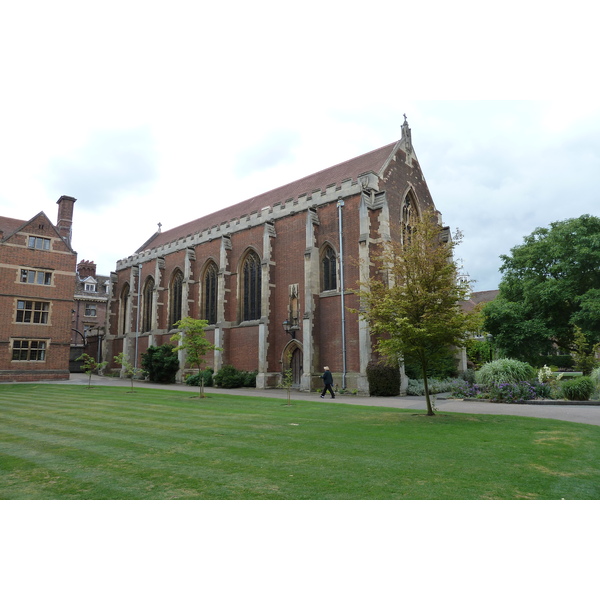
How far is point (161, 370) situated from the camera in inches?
1198

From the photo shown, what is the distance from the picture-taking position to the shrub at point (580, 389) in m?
16.5

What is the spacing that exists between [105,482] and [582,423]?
37.0 feet

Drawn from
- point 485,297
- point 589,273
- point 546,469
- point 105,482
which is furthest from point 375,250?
point 485,297

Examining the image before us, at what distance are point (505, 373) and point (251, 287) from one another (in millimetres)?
17145

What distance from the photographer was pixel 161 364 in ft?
99.5

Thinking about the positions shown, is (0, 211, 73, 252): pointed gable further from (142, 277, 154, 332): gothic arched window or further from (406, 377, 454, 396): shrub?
(406, 377, 454, 396): shrub

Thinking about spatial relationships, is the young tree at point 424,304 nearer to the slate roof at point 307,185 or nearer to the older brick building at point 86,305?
the slate roof at point 307,185

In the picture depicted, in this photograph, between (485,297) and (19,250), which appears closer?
(19,250)

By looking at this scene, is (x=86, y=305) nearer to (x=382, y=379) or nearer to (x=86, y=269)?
(x=86, y=269)

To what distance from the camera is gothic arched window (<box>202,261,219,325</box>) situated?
3294 cm

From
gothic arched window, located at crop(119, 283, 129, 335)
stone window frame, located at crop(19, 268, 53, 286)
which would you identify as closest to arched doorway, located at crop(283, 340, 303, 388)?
stone window frame, located at crop(19, 268, 53, 286)

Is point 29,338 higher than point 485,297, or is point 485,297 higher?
point 485,297

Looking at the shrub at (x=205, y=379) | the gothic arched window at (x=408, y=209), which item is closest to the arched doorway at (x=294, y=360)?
the shrub at (x=205, y=379)

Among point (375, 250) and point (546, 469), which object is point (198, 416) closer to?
point (546, 469)
